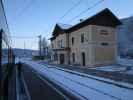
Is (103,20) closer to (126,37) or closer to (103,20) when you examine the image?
(103,20)

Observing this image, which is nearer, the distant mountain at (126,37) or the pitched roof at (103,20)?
the pitched roof at (103,20)

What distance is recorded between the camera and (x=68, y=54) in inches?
1651

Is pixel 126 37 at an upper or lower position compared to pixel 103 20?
lower

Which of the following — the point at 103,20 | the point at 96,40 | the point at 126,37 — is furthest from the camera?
the point at 126,37

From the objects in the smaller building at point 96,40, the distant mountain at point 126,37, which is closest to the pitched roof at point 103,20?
the smaller building at point 96,40

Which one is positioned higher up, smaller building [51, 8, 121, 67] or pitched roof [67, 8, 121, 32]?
pitched roof [67, 8, 121, 32]

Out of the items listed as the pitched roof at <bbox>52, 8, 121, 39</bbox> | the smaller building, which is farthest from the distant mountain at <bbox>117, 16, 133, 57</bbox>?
the smaller building

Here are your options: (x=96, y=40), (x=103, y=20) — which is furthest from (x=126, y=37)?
(x=96, y=40)

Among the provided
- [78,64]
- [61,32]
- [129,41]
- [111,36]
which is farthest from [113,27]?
[129,41]

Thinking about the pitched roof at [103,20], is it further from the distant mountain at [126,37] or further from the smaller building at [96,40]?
the distant mountain at [126,37]

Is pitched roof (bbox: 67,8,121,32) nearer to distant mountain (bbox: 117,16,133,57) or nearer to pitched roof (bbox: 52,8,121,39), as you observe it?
pitched roof (bbox: 52,8,121,39)

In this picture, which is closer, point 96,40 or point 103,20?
point 96,40

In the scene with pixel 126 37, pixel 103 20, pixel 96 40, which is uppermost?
pixel 103 20

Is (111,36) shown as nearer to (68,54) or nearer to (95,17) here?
(95,17)
